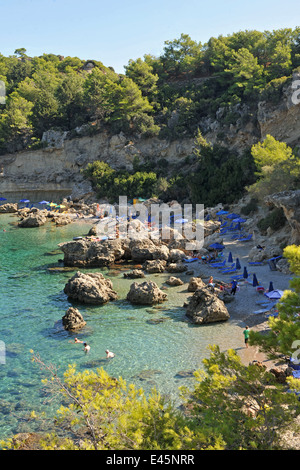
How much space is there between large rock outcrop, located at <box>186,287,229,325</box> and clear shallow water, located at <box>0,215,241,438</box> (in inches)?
19.0

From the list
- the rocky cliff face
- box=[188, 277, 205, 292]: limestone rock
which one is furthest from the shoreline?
the rocky cliff face

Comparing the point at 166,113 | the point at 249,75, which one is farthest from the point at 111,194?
the point at 249,75

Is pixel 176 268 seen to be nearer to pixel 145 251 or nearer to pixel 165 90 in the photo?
pixel 145 251

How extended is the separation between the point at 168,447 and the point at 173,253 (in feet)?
79.7

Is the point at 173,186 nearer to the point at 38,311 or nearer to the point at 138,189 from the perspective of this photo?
the point at 138,189

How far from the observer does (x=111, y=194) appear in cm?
5959

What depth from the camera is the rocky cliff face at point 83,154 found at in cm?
5238

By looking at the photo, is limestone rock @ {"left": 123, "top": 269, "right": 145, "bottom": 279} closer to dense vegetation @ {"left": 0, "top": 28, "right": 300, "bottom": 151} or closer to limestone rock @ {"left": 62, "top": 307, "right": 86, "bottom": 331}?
limestone rock @ {"left": 62, "top": 307, "right": 86, "bottom": 331}

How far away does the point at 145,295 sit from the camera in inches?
910

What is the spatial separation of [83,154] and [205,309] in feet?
171

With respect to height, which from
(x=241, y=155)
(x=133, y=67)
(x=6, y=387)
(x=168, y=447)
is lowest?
(x=6, y=387)

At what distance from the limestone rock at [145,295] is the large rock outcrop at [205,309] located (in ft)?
8.37

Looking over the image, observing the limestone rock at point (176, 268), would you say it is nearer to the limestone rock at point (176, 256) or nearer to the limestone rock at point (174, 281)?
the limestone rock at point (176, 256)

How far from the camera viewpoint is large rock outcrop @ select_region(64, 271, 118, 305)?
2342 cm
